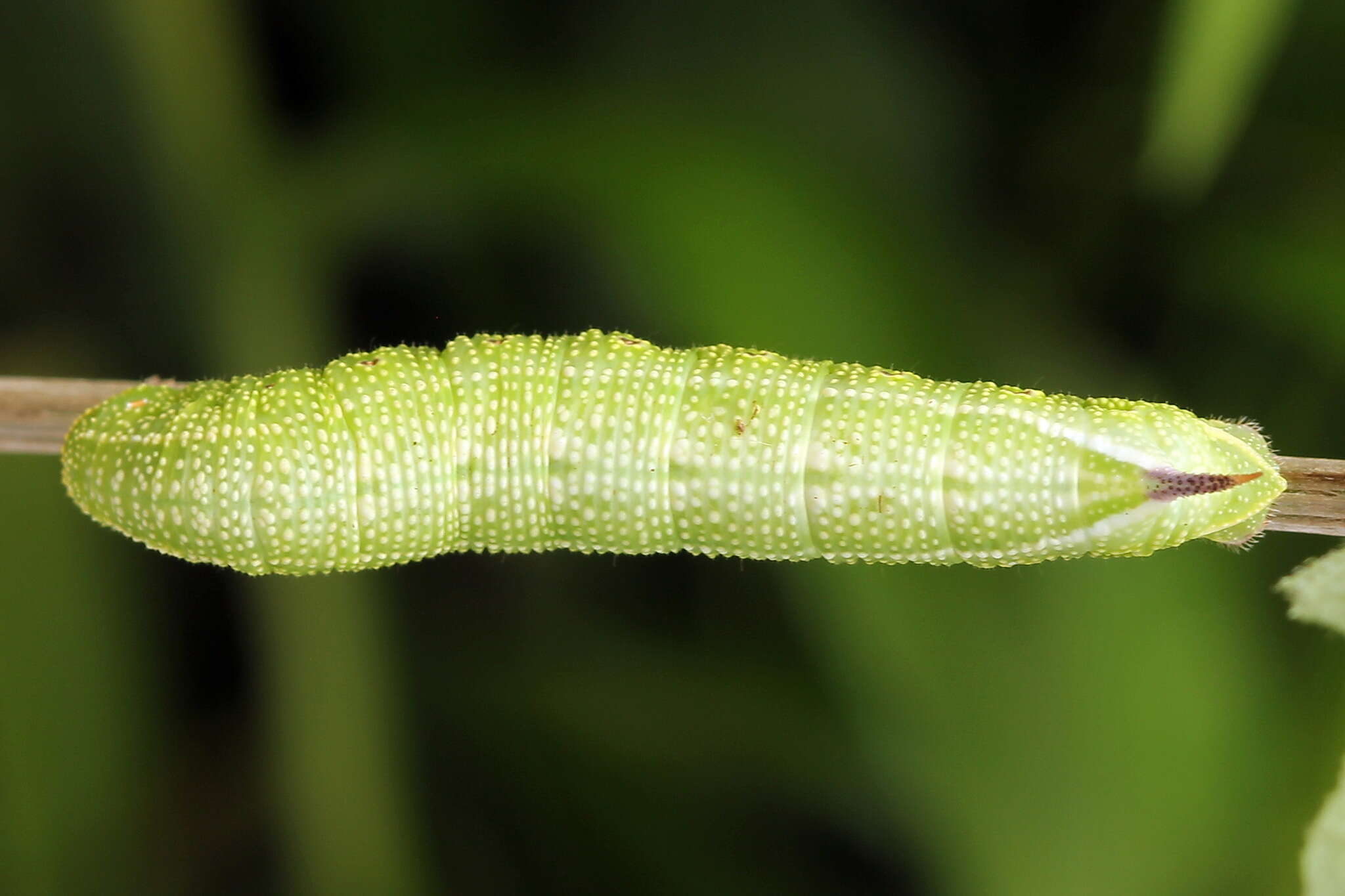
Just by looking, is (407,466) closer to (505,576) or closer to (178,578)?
(505,576)

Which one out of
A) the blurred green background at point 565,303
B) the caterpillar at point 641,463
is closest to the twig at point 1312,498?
the caterpillar at point 641,463

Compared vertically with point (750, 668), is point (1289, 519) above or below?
above

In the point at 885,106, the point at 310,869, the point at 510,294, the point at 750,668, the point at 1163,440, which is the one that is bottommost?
the point at 310,869

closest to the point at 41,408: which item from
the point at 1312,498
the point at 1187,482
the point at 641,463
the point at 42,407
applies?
the point at 42,407

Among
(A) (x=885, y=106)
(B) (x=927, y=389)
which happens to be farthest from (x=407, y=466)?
(A) (x=885, y=106)

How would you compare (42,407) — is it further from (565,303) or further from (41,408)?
(565,303)

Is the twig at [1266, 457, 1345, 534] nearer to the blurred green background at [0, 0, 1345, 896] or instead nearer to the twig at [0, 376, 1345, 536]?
the blurred green background at [0, 0, 1345, 896]

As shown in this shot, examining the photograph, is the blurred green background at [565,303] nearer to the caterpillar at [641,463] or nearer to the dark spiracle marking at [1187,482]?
the caterpillar at [641,463]
